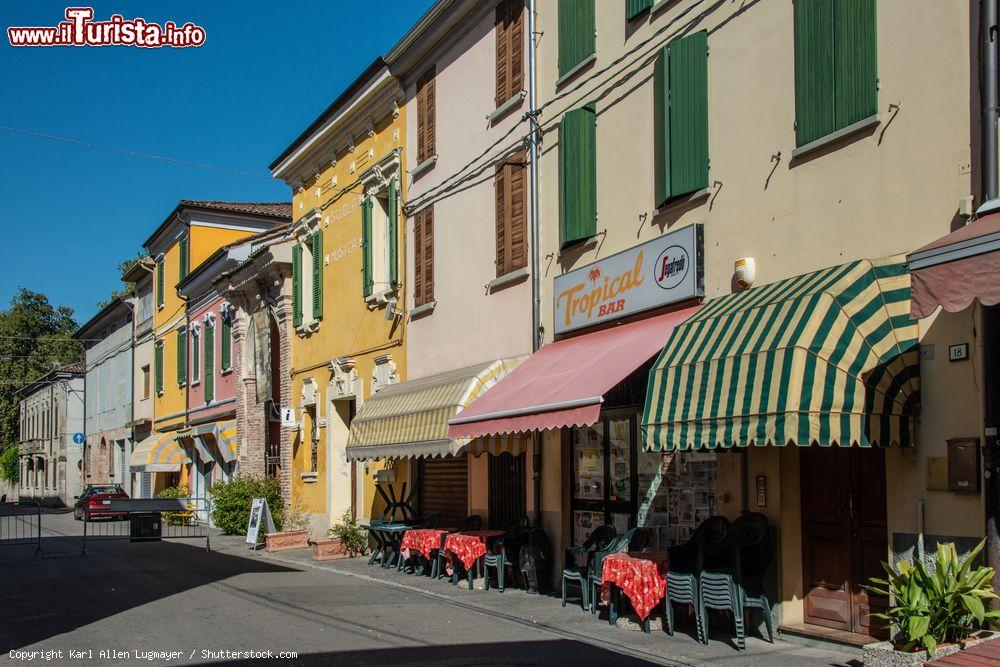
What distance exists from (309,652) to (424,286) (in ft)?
30.7

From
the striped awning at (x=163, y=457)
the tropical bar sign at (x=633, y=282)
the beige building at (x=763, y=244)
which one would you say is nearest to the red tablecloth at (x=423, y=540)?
the beige building at (x=763, y=244)

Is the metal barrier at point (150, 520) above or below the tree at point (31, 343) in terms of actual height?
below

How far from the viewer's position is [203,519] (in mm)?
32938

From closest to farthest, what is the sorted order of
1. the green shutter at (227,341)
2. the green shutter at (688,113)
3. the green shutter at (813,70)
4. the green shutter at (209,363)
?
the green shutter at (813,70)
the green shutter at (688,113)
the green shutter at (227,341)
the green shutter at (209,363)

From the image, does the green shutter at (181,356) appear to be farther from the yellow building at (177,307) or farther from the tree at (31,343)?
the tree at (31,343)

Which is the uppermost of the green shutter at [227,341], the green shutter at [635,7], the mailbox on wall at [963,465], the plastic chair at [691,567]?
the green shutter at [635,7]

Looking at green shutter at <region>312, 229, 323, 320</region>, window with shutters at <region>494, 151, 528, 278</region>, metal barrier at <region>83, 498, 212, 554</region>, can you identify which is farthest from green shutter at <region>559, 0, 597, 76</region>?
metal barrier at <region>83, 498, 212, 554</region>

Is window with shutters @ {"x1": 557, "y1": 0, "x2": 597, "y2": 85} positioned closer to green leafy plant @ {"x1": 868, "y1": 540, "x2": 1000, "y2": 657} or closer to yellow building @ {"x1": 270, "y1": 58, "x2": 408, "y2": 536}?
yellow building @ {"x1": 270, "y1": 58, "x2": 408, "y2": 536}

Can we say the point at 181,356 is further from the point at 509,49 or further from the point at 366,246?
the point at 509,49

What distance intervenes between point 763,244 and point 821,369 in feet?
7.55

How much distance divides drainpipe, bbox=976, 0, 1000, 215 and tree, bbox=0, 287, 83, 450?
68.4m

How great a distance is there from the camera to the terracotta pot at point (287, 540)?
2131 centimetres

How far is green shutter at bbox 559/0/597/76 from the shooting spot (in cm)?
1322

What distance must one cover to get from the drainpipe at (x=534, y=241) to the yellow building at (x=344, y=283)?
4.85 m
